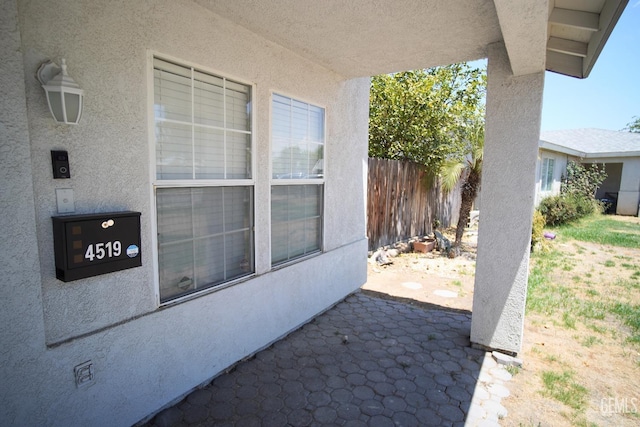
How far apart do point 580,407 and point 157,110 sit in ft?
15.4

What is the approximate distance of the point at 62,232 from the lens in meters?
2.17

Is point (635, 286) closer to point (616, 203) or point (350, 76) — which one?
point (350, 76)

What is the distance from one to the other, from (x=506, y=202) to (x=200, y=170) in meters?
3.44

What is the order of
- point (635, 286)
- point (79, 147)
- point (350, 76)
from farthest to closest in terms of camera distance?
point (635, 286)
point (350, 76)
point (79, 147)

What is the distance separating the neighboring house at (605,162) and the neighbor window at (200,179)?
15.0m

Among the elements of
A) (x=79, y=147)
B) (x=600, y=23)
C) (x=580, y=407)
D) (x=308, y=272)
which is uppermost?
(x=600, y=23)

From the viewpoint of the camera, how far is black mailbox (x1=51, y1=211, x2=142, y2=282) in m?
2.20

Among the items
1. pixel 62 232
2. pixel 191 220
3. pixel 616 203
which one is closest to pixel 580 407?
pixel 191 220

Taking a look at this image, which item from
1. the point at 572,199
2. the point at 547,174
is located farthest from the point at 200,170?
the point at 547,174

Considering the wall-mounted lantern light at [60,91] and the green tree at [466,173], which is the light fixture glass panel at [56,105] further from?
the green tree at [466,173]

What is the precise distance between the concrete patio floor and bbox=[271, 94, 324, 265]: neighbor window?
122 cm

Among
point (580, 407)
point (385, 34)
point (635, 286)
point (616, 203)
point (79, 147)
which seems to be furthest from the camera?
point (616, 203)

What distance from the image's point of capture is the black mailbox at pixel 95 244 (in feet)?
7.21

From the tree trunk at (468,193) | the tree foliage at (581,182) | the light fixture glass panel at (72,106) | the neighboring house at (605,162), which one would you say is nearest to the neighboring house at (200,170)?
the light fixture glass panel at (72,106)
